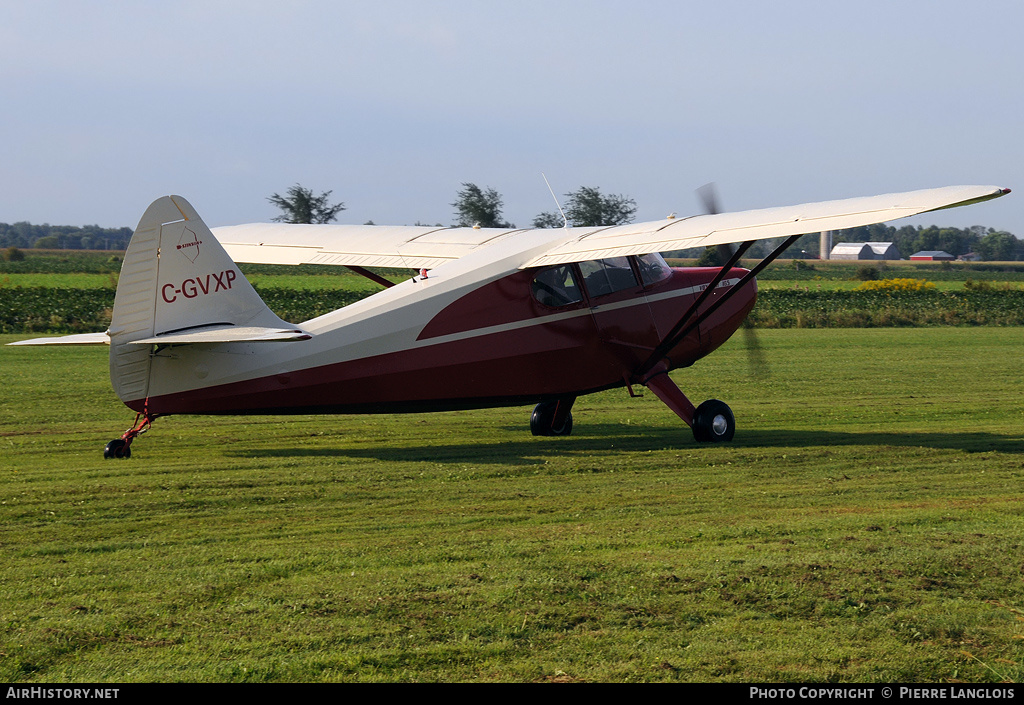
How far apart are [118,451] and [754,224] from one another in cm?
671

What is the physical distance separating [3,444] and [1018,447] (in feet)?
35.9

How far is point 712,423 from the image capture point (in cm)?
1153

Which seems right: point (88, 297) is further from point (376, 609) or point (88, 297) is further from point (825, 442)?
point (376, 609)

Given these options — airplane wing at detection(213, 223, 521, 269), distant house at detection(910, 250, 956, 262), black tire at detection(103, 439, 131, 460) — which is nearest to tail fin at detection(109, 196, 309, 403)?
black tire at detection(103, 439, 131, 460)

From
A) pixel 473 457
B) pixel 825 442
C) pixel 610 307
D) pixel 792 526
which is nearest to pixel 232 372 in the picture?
pixel 473 457

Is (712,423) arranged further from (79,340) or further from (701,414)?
(79,340)

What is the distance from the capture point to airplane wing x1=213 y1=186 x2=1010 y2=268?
9.42 m

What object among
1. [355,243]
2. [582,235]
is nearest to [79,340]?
[355,243]

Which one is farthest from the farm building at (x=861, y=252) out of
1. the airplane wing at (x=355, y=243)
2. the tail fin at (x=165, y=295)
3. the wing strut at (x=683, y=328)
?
the tail fin at (x=165, y=295)

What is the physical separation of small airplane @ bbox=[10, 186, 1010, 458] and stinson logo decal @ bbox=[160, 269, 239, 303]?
1 centimetres

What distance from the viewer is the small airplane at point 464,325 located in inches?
369

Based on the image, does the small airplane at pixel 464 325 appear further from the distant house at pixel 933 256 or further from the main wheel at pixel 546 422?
the distant house at pixel 933 256

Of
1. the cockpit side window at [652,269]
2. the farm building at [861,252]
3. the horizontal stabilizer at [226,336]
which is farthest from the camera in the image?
the farm building at [861,252]

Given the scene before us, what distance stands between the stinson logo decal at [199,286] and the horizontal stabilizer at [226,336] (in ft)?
1.12
